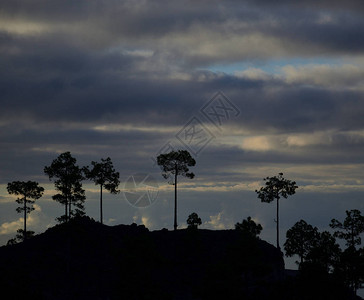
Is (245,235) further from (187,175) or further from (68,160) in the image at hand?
(68,160)

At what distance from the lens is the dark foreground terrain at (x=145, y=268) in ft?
210

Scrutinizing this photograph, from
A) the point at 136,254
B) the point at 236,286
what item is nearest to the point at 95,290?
the point at 136,254

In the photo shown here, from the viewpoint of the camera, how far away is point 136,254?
68875 millimetres

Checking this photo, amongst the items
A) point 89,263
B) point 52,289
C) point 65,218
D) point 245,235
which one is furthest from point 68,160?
point 245,235

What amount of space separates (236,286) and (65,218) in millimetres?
38446

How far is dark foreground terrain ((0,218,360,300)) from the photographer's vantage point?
210 ft

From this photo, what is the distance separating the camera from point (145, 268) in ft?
217

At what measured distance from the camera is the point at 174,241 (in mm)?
93812

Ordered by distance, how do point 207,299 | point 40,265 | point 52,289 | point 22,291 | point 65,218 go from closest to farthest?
point 22,291 < point 207,299 < point 52,289 < point 40,265 < point 65,218

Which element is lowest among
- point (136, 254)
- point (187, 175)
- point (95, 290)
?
point (95, 290)

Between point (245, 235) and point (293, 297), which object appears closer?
point (293, 297)

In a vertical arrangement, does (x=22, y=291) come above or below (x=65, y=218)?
below

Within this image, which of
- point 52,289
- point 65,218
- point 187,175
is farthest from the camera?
point 187,175

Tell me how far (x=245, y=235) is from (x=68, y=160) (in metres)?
33.5
